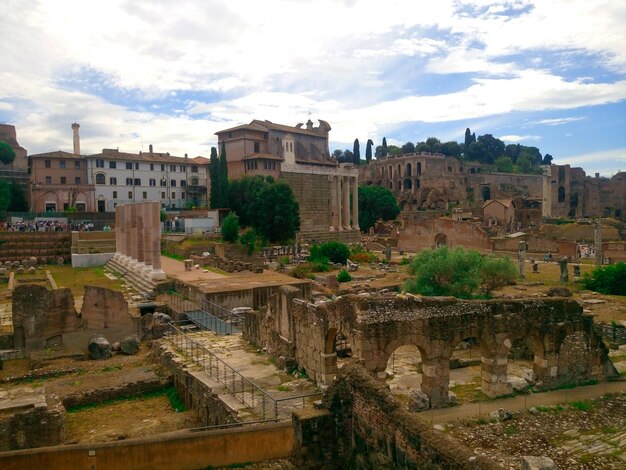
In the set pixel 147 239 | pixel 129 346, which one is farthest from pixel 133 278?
pixel 129 346

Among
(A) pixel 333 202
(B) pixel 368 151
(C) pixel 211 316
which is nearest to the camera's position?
(C) pixel 211 316

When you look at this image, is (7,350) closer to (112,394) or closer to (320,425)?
(112,394)

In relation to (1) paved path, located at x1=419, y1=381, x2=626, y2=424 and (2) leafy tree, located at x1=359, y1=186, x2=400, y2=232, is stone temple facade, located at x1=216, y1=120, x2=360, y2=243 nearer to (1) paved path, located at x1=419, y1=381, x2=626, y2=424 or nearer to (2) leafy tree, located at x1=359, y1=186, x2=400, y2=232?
(2) leafy tree, located at x1=359, y1=186, x2=400, y2=232

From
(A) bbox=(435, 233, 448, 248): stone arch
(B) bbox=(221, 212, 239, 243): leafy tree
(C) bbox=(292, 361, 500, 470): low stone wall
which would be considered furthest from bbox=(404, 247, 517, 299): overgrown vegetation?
(A) bbox=(435, 233, 448, 248): stone arch

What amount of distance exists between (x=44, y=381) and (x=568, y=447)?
50.6 ft

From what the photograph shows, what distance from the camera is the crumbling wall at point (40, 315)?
21.0 metres

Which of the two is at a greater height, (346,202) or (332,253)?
(346,202)

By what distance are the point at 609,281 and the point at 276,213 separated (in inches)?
1142

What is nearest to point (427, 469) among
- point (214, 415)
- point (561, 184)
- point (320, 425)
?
point (320, 425)

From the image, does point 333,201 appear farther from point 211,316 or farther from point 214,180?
point 211,316

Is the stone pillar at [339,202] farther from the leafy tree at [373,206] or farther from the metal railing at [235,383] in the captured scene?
the metal railing at [235,383]

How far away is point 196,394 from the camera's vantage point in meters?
15.7

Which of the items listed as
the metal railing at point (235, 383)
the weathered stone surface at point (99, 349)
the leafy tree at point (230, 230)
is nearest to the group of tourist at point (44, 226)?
the leafy tree at point (230, 230)

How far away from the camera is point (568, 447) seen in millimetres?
11938
